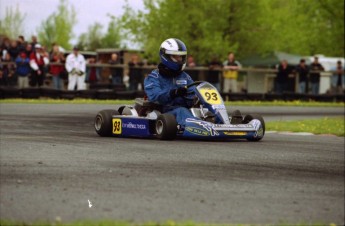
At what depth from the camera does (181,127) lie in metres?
11.9

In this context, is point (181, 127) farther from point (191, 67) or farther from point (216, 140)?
point (191, 67)

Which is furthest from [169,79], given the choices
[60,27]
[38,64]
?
[60,27]

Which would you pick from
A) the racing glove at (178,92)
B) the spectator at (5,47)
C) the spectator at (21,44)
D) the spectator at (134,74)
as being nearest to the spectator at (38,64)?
the spectator at (21,44)

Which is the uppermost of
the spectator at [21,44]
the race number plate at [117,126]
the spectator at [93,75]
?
the spectator at [21,44]

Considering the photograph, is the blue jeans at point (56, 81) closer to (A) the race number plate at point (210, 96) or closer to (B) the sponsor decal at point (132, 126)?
(B) the sponsor decal at point (132, 126)

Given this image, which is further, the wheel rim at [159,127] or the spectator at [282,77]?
the spectator at [282,77]

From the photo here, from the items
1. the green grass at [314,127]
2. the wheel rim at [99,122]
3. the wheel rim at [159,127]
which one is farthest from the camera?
the green grass at [314,127]

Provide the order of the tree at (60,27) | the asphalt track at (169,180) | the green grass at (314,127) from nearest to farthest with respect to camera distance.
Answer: the asphalt track at (169,180) < the green grass at (314,127) < the tree at (60,27)

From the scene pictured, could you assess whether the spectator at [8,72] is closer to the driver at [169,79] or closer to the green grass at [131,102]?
the green grass at [131,102]

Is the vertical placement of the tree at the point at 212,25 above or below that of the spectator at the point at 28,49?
above

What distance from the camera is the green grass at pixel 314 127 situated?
15.5 metres

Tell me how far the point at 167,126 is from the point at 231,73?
16.9m

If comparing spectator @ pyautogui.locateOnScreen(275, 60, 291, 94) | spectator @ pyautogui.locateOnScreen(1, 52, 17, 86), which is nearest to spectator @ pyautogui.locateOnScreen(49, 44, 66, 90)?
spectator @ pyautogui.locateOnScreen(1, 52, 17, 86)

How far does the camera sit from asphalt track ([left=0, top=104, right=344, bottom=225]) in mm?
6109
